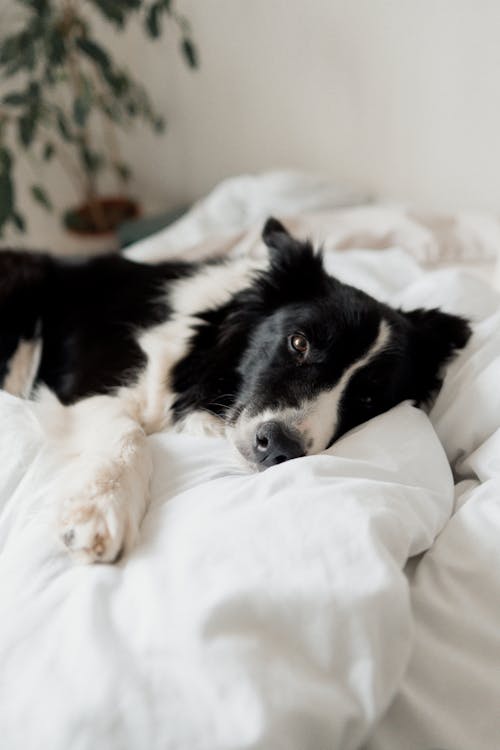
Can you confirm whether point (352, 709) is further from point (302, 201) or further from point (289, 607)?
point (302, 201)

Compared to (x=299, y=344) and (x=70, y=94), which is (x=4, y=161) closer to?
(x=70, y=94)

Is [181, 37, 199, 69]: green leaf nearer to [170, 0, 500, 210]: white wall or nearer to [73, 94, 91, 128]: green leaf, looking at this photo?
[170, 0, 500, 210]: white wall

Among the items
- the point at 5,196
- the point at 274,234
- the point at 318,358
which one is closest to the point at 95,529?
the point at 318,358

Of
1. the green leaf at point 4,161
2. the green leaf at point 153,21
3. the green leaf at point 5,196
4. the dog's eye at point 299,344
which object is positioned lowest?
the green leaf at point 5,196

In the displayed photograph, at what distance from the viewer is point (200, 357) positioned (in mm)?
2088

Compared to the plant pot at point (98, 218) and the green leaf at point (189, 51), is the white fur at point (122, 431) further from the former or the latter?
the plant pot at point (98, 218)

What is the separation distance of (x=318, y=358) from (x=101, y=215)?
12.4 feet

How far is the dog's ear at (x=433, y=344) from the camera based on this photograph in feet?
6.36

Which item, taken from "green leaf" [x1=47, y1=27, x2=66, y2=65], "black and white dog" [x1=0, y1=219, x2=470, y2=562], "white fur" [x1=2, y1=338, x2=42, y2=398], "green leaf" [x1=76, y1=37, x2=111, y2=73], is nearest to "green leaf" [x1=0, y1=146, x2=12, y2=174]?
"green leaf" [x1=47, y1=27, x2=66, y2=65]

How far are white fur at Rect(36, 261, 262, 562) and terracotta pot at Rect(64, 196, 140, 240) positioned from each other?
2.99 m

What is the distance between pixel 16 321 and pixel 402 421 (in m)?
1.53

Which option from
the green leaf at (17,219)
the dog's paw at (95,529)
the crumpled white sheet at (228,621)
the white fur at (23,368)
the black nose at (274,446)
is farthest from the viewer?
the green leaf at (17,219)

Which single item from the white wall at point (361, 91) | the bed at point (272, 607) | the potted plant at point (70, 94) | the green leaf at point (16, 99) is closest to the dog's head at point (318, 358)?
the bed at point (272, 607)

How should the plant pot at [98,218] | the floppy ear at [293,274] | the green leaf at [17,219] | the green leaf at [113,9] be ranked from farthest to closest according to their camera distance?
the plant pot at [98,218] → the green leaf at [17,219] → the green leaf at [113,9] → the floppy ear at [293,274]
